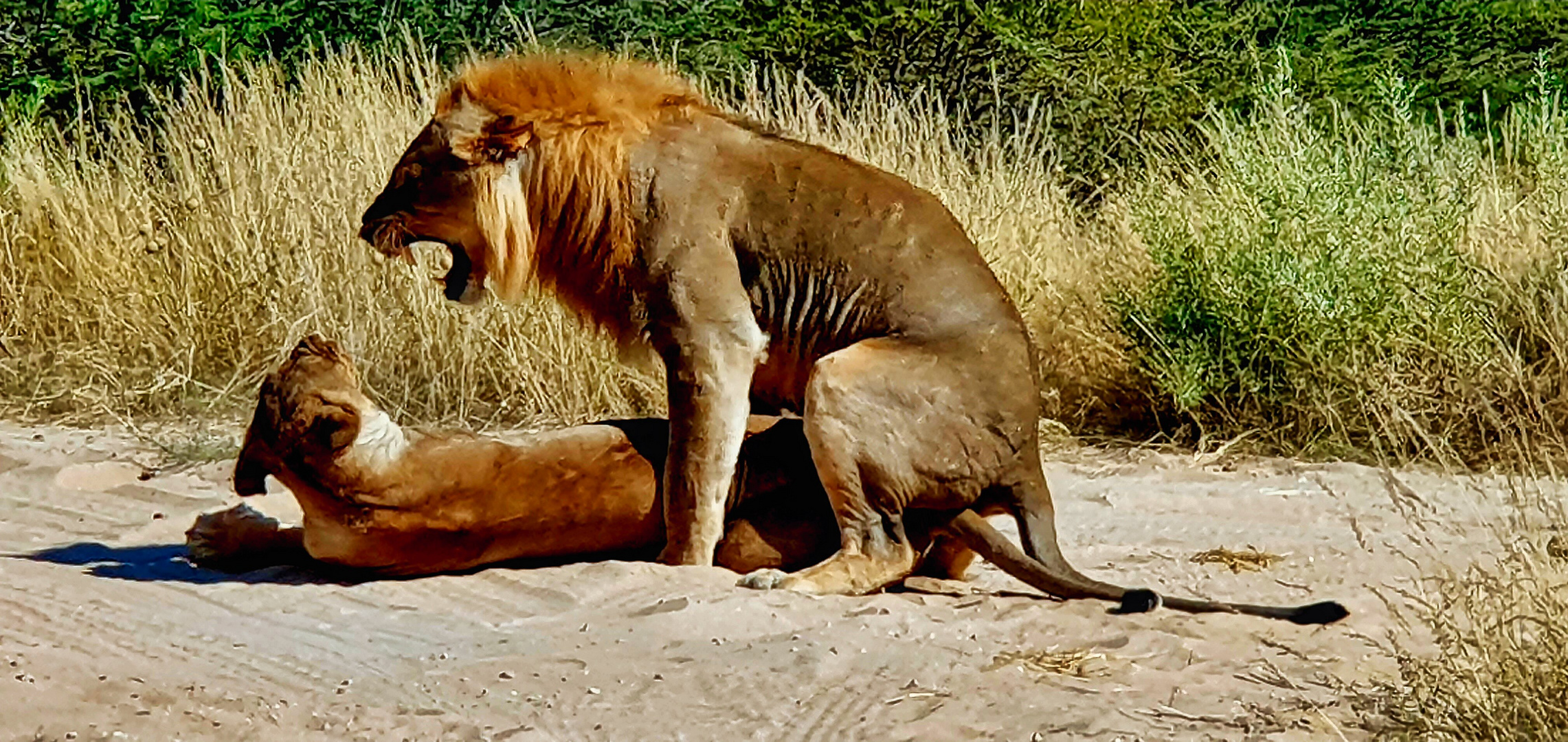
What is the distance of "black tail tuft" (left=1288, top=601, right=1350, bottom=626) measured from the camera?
5812 millimetres

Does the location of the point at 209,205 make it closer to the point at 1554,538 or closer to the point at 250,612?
the point at 250,612

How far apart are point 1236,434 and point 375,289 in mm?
3944

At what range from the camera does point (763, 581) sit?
6.21 meters

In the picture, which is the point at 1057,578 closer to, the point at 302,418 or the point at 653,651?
the point at 653,651

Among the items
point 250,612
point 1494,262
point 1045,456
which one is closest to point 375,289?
point 1045,456

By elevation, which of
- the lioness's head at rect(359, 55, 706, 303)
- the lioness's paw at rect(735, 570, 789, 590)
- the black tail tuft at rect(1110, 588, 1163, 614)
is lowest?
the lioness's paw at rect(735, 570, 789, 590)

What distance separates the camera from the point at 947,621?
5.92 metres

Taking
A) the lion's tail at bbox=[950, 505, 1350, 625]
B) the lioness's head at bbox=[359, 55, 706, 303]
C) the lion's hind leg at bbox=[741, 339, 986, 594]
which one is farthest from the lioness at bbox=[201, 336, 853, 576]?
the lioness's head at bbox=[359, 55, 706, 303]

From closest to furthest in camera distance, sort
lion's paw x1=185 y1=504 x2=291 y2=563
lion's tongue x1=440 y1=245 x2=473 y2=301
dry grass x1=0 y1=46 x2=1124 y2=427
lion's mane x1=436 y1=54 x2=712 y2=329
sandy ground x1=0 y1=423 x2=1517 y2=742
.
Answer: sandy ground x1=0 y1=423 x2=1517 y2=742, lion's paw x1=185 y1=504 x2=291 y2=563, lion's mane x1=436 y1=54 x2=712 y2=329, lion's tongue x1=440 y1=245 x2=473 y2=301, dry grass x1=0 y1=46 x2=1124 y2=427

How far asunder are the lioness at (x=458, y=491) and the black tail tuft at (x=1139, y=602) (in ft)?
2.94

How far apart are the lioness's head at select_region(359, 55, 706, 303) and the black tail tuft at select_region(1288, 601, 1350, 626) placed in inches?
92.8

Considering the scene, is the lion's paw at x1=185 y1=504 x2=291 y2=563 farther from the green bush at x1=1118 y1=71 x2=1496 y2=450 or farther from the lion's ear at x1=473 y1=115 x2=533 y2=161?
→ the green bush at x1=1118 y1=71 x2=1496 y2=450

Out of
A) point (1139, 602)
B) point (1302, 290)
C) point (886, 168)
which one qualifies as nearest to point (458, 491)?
point (1139, 602)

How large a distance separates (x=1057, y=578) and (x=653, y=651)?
4.57 ft
